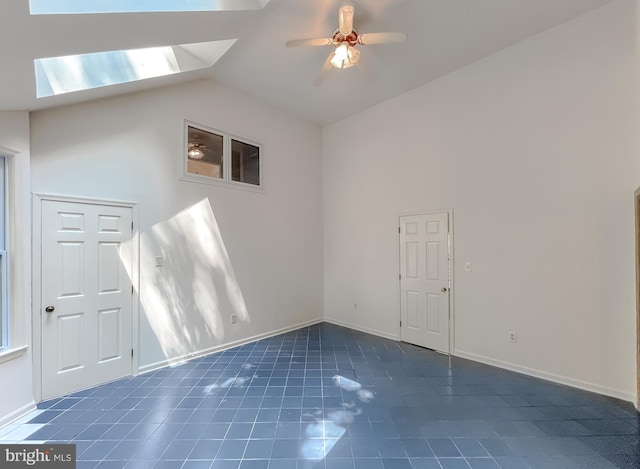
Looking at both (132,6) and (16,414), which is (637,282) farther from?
(16,414)

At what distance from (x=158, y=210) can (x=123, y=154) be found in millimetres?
726

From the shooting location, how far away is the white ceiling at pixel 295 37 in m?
1.87

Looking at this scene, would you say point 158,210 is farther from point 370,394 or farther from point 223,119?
point 370,394

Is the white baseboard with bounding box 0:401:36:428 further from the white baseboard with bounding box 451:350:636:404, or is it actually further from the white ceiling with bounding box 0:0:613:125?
the white baseboard with bounding box 451:350:636:404

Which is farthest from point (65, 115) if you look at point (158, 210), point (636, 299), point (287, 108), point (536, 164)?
point (636, 299)

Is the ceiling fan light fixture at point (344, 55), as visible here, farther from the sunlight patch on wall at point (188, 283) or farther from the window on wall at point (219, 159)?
the sunlight patch on wall at point (188, 283)

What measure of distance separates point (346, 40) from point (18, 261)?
3.65 m

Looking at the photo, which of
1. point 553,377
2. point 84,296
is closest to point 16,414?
point 84,296

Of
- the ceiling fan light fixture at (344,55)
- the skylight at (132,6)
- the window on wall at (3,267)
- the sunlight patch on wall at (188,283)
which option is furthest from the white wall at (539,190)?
the window on wall at (3,267)

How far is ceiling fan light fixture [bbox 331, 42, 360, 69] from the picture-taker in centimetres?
274

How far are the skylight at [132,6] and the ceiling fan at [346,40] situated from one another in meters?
0.53

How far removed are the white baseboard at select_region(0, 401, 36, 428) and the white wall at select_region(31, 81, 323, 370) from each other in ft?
3.14

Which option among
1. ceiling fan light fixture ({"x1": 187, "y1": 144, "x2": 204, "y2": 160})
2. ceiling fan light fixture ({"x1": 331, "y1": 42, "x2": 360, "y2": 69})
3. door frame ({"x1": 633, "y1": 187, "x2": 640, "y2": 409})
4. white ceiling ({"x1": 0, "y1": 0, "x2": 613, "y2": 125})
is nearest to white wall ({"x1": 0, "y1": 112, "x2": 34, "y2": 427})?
white ceiling ({"x1": 0, "y1": 0, "x2": 613, "y2": 125})

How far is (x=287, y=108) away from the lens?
494 centimetres
